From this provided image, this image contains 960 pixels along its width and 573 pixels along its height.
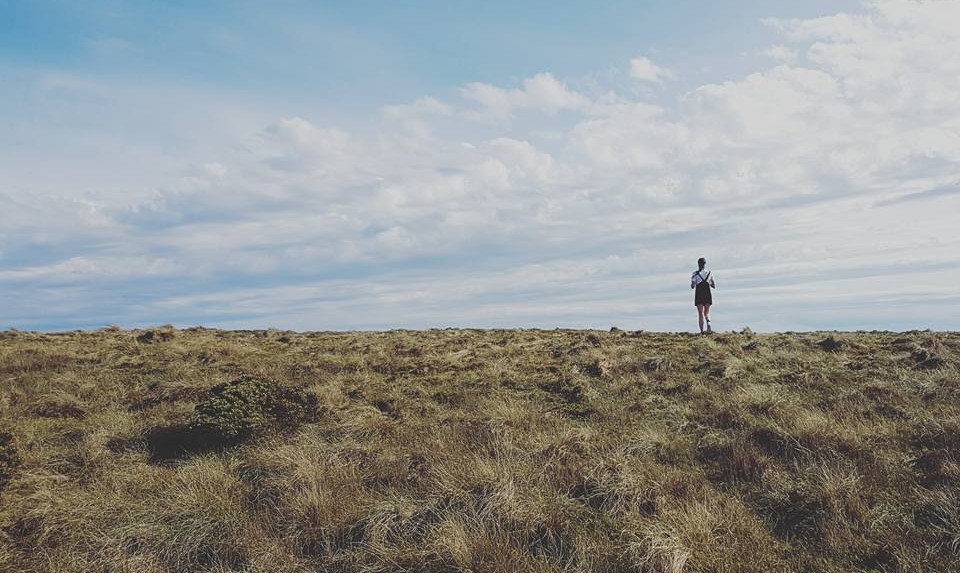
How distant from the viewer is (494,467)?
25.5 feet

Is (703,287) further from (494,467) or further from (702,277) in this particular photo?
(494,467)

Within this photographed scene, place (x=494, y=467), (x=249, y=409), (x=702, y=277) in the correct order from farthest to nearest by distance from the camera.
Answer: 1. (x=702, y=277)
2. (x=249, y=409)
3. (x=494, y=467)

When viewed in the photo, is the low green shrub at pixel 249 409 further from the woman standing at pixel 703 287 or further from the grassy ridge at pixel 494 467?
the woman standing at pixel 703 287

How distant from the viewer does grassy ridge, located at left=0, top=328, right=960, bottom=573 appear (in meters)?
6.30

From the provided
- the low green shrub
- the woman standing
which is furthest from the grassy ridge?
→ the woman standing

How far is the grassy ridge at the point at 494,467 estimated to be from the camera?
20.7 feet

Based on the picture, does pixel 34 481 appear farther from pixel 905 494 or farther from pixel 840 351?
pixel 840 351

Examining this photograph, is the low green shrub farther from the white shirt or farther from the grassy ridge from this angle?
the white shirt

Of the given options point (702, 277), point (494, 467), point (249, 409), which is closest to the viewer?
point (494, 467)

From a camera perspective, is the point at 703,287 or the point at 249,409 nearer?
the point at 249,409

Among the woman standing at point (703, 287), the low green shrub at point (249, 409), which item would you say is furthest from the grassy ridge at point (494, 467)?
the woman standing at point (703, 287)

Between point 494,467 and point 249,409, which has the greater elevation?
point 249,409

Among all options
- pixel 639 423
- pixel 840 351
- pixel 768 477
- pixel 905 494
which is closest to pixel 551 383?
pixel 639 423

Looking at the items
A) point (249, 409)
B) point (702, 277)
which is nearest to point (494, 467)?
point (249, 409)
